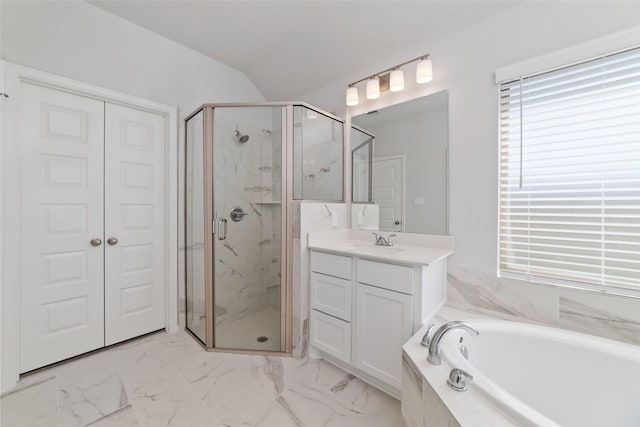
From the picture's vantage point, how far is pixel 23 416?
1.37 meters

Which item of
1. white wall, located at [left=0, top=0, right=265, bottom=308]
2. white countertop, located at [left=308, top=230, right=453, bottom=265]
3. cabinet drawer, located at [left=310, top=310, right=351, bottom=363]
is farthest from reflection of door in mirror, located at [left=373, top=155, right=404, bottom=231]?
white wall, located at [left=0, top=0, right=265, bottom=308]

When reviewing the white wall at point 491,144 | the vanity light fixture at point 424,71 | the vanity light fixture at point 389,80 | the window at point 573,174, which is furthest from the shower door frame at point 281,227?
the window at point 573,174

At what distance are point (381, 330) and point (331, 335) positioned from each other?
0.42 meters

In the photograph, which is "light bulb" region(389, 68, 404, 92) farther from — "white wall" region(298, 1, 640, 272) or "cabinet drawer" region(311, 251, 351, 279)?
"cabinet drawer" region(311, 251, 351, 279)

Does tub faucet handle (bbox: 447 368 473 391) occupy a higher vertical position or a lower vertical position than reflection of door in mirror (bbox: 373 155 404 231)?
lower

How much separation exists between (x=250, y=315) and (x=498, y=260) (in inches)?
80.2

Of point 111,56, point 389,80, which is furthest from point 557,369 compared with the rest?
point 111,56

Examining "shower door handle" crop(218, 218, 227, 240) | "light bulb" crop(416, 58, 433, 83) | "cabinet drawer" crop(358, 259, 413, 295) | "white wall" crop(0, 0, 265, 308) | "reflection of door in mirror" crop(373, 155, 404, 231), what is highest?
"white wall" crop(0, 0, 265, 308)

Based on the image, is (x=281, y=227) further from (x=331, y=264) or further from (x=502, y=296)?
(x=502, y=296)

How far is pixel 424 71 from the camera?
5.81 ft

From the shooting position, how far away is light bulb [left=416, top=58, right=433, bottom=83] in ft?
5.78

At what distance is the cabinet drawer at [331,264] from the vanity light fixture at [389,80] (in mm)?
1349

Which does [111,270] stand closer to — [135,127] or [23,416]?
[23,416]

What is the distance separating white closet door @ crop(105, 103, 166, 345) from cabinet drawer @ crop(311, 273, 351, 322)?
1.47 meters
